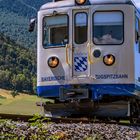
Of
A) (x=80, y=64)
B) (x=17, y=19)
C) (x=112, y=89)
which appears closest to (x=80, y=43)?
(x=80, y=64)

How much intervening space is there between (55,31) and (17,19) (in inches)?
5209

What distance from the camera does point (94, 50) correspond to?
12.2 metres

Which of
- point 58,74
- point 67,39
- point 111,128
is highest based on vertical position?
point 67,39

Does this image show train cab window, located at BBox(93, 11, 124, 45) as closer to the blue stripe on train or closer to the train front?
the train front

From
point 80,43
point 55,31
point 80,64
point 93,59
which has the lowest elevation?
point 80,64

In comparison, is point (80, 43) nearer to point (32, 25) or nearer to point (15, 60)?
point (32, 25)

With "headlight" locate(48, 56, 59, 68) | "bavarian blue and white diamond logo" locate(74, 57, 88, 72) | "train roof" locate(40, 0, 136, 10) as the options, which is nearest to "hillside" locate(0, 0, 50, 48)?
"train roof" locate(40, 0, 136, 10)

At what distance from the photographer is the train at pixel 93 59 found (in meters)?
12.1

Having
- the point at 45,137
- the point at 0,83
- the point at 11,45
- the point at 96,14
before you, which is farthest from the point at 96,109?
the point at 11,45

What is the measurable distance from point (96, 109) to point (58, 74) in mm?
1245

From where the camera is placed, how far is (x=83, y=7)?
40.7 ft

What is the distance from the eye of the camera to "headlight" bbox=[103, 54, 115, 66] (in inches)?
477

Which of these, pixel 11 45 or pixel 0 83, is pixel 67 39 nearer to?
pixel 0 83

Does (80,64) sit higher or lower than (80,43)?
lower
